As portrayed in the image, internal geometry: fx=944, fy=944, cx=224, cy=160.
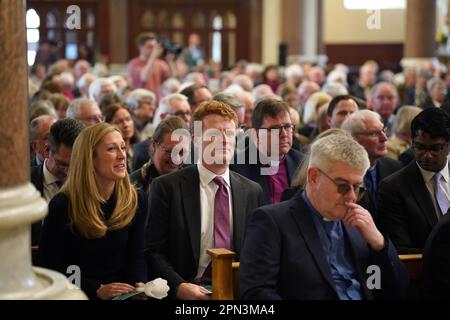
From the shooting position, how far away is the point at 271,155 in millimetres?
6109

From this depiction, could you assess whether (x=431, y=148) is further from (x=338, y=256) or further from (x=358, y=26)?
(x=358, y=26)

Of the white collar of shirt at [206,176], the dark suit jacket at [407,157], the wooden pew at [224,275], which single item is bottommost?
the wooden pew at [224,275]

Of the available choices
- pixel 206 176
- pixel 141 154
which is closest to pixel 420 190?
pixel 206 176

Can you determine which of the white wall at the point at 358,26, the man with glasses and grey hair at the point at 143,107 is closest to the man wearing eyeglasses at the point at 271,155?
the man with glasses and grey hair at the point at 143,107

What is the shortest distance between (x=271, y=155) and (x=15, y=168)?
3.09 meters

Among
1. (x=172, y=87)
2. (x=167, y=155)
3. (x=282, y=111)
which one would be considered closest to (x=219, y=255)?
(x=167, y=155)

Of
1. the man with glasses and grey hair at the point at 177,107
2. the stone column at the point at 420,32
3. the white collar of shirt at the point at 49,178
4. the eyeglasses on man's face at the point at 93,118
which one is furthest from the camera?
the stone column at the point at 420,32

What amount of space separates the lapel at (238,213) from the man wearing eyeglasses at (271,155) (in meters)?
1.01

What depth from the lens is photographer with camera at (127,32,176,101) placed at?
41.3ft

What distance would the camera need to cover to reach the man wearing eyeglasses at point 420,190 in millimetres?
5312

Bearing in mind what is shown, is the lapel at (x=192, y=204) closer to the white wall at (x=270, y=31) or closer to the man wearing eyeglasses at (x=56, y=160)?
the man wearing eyeglasses at (x=56, y=160)

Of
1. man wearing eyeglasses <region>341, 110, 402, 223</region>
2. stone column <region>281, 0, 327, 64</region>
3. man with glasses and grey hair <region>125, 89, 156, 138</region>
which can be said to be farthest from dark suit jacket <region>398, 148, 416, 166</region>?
stone column <region>281, 0, 327, 64</region>
